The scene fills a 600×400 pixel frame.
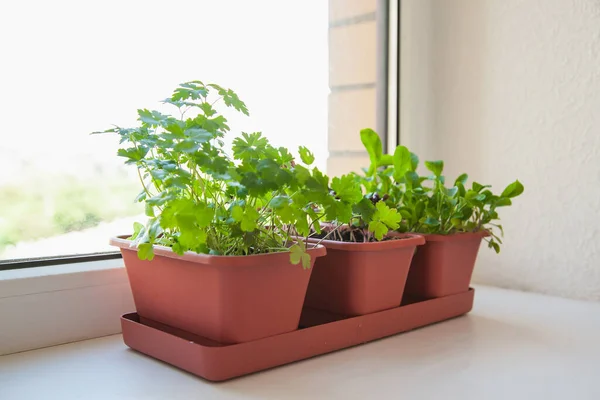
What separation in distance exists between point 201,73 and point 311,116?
1.20ft

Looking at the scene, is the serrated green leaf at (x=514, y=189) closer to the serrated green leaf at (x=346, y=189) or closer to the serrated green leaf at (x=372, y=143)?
the serrated green leaf at (x=372, y=143)

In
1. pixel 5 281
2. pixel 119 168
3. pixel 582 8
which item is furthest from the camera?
pixel 582 8

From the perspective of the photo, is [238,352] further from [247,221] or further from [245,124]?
[245,124]

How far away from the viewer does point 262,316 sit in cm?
91

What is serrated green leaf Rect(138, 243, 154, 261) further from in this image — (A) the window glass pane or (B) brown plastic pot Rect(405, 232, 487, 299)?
(B) brown plastic pot Rect(405, 232, 487, 299)

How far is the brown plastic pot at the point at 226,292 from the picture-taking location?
0.86 meters

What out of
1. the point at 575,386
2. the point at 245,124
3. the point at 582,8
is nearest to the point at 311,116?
the point at 245,124

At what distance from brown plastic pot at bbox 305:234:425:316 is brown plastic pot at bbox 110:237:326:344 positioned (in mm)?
127

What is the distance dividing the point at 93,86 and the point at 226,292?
58cm

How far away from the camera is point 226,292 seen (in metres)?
0.86

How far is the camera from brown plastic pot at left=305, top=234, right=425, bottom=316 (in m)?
1.06

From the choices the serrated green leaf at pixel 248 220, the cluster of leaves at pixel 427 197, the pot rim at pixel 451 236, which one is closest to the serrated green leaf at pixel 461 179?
the cluster of leaves at pixel 427 197

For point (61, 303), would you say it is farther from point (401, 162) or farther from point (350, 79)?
point (350, 79)

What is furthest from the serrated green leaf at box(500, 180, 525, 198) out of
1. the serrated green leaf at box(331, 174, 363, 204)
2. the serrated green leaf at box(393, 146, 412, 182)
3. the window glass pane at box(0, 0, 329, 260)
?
the window glass pane at box(0, 0, 329, 260)
